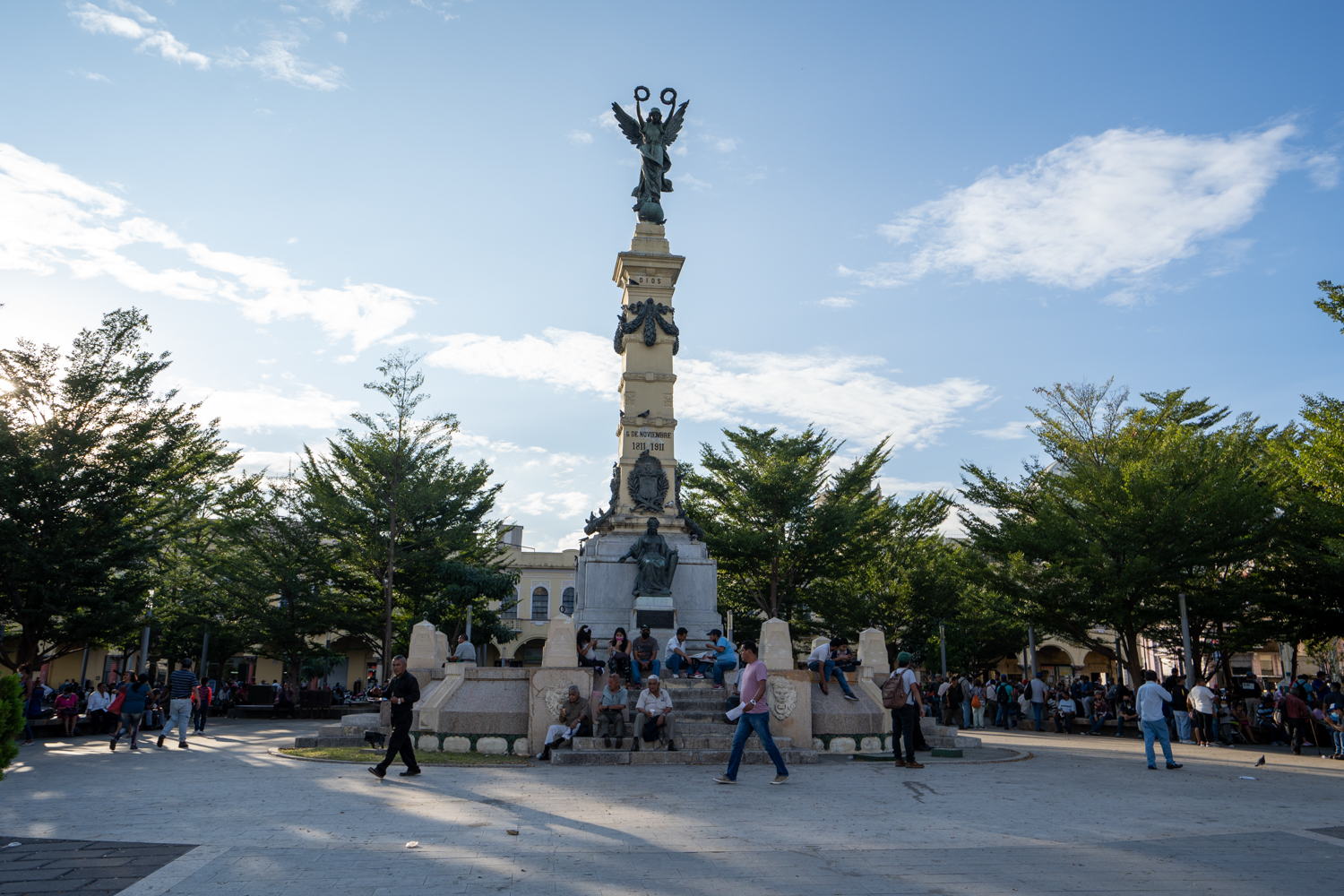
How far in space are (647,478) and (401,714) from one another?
461 inches

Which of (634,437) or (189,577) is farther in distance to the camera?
(189,577)

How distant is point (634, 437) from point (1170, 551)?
550 inches

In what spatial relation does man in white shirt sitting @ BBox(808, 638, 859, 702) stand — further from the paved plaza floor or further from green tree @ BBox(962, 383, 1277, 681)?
Result: green tree @ BBox(962, 383, 1277, 681)

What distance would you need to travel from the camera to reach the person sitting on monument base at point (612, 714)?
518 inches

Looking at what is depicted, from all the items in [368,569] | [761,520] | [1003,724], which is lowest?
[1003,724]

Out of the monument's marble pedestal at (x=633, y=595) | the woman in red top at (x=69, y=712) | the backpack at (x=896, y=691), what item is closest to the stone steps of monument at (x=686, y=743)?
the backpack at (x=896, y=691)

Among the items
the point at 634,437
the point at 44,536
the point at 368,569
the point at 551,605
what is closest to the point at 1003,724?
the point at 634,437

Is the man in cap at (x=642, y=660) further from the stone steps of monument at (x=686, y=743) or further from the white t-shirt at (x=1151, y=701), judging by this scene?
the white t-shirt at (x=1151, y=701)

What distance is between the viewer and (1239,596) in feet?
72.8

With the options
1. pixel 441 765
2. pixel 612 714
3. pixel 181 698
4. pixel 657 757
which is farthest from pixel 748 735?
pixel 181 698

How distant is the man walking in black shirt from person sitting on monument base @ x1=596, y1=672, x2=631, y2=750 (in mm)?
3296

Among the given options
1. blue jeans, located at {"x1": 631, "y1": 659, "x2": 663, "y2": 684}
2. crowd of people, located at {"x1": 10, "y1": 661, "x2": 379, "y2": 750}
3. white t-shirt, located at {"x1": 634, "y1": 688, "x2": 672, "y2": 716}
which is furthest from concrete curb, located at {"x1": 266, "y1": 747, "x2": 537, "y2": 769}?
crowd of people, located at {"x1": 10, "y1": 661, "x2": 379, "y2": 750}

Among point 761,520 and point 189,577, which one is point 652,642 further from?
point 189,577

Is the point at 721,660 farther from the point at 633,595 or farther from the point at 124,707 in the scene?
the point at 124,707
